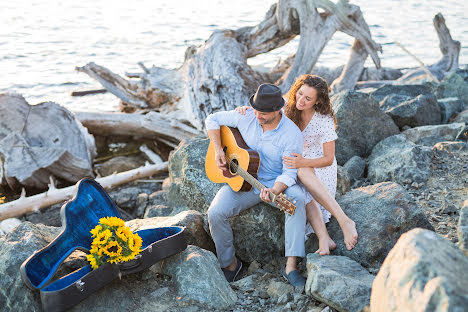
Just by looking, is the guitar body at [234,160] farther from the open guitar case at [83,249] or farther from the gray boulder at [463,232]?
the gray boulder at [463,232]

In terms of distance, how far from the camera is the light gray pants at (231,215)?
15.2 feet

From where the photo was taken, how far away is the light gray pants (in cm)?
463

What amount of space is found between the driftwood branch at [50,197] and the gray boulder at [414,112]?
3646 mm

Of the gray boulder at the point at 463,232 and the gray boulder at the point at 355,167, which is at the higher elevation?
the gray boulder at the point at 463,232

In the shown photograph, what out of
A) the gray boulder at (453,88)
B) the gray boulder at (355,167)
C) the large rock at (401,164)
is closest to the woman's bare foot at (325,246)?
the large rock at (401,164)

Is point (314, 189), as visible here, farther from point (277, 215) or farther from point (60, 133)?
point (60, 133)

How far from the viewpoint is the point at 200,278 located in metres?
4.37

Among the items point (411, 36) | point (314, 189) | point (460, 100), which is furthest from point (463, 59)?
point (314, 189)

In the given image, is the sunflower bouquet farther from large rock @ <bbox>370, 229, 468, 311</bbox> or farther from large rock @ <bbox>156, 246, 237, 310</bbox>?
large rock @ <bbox>370, 229, 468, 311</bbox>

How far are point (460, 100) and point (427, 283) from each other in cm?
630

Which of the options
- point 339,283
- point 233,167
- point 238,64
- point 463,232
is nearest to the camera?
point 463,232

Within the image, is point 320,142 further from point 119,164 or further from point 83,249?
point 119,164

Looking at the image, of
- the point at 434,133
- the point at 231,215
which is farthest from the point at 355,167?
the point at 231,215

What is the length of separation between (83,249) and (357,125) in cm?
375
